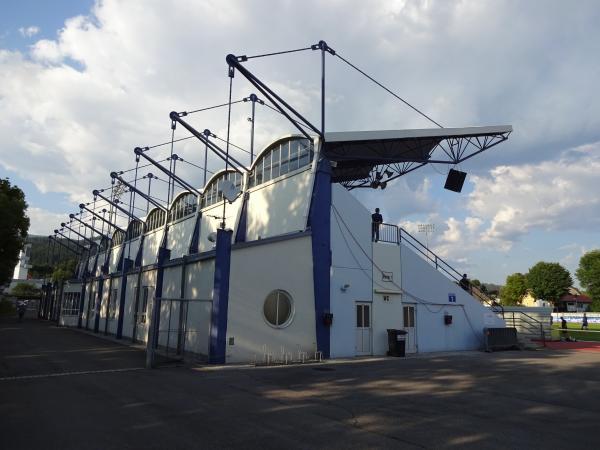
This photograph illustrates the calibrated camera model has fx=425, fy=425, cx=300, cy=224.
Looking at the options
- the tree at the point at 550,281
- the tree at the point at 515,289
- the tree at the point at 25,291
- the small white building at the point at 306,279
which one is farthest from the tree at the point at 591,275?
the tree at the point at 25,291

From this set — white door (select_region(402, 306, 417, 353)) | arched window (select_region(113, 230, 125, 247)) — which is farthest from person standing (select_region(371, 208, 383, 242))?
arched window (select_region(113, 230, 125, 247))

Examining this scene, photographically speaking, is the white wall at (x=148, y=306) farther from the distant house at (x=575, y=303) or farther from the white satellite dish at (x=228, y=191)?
the distant house at (x=575, y=303)

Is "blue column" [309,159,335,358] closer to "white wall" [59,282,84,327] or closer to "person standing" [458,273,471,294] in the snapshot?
"person standing" [458,273,471,294]

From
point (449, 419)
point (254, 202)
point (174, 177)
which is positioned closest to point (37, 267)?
point (174, 177)

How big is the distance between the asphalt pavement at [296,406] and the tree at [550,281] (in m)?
65.2

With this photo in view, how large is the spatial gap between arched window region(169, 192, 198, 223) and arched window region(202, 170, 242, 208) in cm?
180

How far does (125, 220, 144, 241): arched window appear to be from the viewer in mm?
40188

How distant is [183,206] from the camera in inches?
→ 1278

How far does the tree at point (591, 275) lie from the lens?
62.2 m

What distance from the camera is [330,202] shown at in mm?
17391

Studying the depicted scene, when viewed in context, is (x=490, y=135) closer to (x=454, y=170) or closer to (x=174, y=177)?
(x=454, y=170)

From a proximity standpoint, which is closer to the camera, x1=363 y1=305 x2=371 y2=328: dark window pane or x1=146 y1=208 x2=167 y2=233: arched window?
x1=363 y1=305 x2=371 y2=328: dark window pane

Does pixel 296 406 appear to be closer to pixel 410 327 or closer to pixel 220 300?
pixel 220 300

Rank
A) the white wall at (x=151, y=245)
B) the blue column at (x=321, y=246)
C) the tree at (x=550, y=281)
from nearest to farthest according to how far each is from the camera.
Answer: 1. the blue column at (x=321, y=246)
2. the white wall at (x=151, y=245)
3. the tree at (x=550, y=281)
